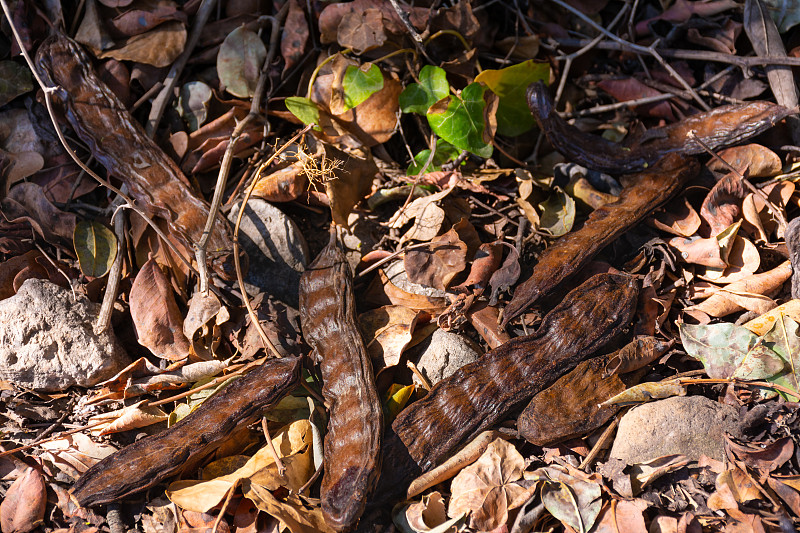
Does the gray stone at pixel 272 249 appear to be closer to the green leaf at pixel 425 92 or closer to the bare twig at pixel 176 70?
the bare twig at pixel 176 70

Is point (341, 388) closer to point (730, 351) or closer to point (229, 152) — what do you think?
point (229, 152)

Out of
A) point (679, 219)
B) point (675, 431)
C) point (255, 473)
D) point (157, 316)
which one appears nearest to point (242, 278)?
point (157, 316)

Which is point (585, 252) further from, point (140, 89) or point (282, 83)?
point (140, 89)

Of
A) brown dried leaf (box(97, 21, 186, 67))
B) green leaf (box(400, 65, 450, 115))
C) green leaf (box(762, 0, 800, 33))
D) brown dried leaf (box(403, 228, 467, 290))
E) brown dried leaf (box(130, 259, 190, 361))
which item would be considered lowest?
brown dried leaf (box(403, 228, 467, 290))

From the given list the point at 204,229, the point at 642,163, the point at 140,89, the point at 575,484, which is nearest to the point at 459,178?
the point at 642,163

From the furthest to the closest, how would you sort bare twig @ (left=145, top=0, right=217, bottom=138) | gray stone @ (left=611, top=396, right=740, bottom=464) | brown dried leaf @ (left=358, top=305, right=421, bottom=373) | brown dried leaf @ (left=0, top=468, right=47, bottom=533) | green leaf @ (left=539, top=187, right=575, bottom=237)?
1. bare twig @ (left=145, top=0, right=217, bottom=138)
2. green leaf @ (left=539, top=187, right=575, bottom=237)
3. brown dried leaf @ (left=358, top=305, right=421, bottom=373)
4. brown dried leaf @ (left=0, top=468, right=47, bottom=533)
5. gray stone @ (left=611, top=396, right=740, bottom=464)

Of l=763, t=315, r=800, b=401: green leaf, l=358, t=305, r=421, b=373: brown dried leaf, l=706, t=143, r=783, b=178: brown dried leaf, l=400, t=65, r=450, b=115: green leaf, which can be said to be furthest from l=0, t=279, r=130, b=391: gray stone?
l=706, t=143, r=783, b=178: brown dried leaf

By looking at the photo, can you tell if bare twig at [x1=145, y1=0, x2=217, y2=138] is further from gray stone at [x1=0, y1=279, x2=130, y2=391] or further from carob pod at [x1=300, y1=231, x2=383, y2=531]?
carob pod at [x1=300, y1=231, x2=383, y2=531]
